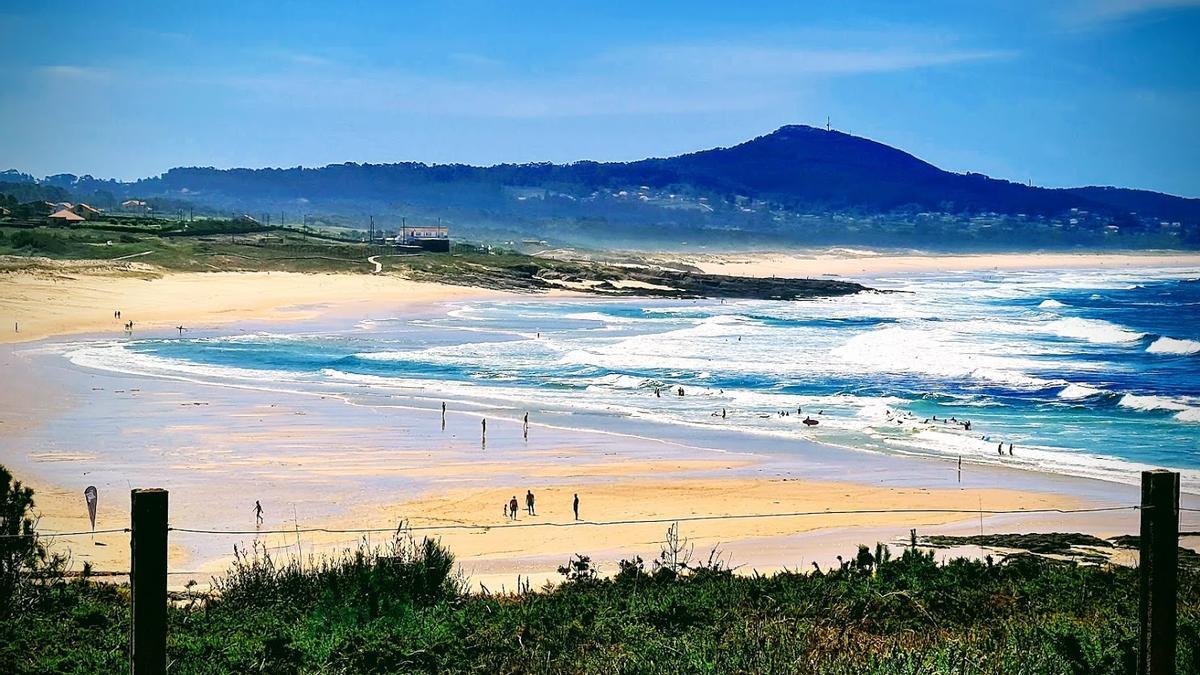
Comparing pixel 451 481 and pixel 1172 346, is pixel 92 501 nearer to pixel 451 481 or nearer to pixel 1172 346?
pixel 451 481

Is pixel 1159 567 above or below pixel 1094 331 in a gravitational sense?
above

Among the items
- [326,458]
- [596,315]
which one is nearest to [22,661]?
[326,458]

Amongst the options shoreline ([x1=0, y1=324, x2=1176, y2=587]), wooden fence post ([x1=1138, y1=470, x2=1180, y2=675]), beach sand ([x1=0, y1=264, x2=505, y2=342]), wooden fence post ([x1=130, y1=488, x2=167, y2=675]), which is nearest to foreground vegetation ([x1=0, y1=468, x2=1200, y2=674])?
wooden fence post ([x1=1138, y1=470, x2=1180, y2=675])

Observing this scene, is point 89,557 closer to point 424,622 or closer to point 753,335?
point 424,622

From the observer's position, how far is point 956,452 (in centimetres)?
2211

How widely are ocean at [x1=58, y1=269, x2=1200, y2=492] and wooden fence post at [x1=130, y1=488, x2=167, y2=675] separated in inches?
712

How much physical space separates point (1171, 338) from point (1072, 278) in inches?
2321

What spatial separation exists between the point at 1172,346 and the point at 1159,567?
132 feet

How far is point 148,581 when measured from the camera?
4.24 metres

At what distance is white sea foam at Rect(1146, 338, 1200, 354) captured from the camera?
132ft

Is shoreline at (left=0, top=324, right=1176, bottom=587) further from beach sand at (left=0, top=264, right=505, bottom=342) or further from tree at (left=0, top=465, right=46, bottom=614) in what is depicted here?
beach sand at (left=0, top=264, right=505, bottom=342)

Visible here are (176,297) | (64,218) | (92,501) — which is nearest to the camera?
(92,501)

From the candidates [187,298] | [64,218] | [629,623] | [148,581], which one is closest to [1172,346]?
[629,623]

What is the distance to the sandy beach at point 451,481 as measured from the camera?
47.4 ft
